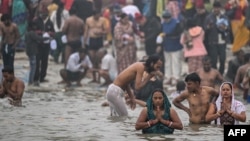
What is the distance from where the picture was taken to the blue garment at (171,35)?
1023 inches

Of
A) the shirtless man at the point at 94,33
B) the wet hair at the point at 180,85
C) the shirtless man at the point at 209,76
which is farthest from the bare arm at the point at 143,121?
the shirtless man at the point at 94,33

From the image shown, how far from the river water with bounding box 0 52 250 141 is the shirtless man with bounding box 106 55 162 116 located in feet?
0.79

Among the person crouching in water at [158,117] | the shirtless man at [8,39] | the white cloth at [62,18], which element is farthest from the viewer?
the white cloth at [62,18]

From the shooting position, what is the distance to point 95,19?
88.2 ft

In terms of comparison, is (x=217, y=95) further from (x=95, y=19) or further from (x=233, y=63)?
(x=95, y=19)

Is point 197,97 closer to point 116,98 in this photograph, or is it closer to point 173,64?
point 116,98

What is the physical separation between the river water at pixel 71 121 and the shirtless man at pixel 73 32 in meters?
1.85

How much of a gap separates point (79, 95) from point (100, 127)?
20.6 feet

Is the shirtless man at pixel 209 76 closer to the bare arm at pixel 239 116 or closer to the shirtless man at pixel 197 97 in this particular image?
the shirtless man at pixel 197 97

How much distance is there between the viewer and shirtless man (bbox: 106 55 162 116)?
1770cm

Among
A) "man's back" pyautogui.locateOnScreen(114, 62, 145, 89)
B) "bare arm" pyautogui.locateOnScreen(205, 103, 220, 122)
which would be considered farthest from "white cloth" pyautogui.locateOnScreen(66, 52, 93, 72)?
"bare arm" pyautogui.locateOnScreen(205, 103, 220, 122)

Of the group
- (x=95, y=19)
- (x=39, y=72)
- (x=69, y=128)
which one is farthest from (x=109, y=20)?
(x=69, y=128)

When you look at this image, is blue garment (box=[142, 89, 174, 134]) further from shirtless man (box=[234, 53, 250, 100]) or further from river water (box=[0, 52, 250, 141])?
shirtless man (box=[234, 53, 250, 100])

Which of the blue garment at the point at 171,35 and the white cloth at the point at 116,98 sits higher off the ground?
the blue garment at the point at 171,35
